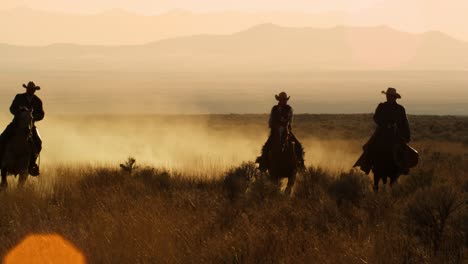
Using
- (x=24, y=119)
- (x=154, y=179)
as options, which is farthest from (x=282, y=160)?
(x=24, y=119)

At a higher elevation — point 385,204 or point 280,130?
point 280,130

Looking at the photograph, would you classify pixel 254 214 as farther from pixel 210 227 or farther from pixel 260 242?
pixel 260 242

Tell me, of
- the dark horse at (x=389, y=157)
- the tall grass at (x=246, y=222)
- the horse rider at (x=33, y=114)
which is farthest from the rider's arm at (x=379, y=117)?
the horse rider at (x=33, y=114)

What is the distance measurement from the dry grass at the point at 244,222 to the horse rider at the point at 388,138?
0.48 metres

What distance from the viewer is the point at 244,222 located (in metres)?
8.96

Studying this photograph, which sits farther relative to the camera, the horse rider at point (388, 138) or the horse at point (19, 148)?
the horse rider at point (388, 138)

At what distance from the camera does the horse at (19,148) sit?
13000 millimetres

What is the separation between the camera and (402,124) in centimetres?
1364

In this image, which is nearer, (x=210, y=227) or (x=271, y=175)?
(x=210, y=227)

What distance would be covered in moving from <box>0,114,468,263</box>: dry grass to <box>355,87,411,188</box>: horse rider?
18.7 inches

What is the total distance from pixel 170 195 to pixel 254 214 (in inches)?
130

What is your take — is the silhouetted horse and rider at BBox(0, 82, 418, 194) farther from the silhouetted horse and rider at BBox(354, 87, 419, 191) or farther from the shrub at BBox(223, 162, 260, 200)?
the shrub at BBox(223, 162, 260, 200)

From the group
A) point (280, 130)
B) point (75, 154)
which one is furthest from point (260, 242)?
point (75, 154)

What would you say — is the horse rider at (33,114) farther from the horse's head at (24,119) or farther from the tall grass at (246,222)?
the tall grass at (246,222)
